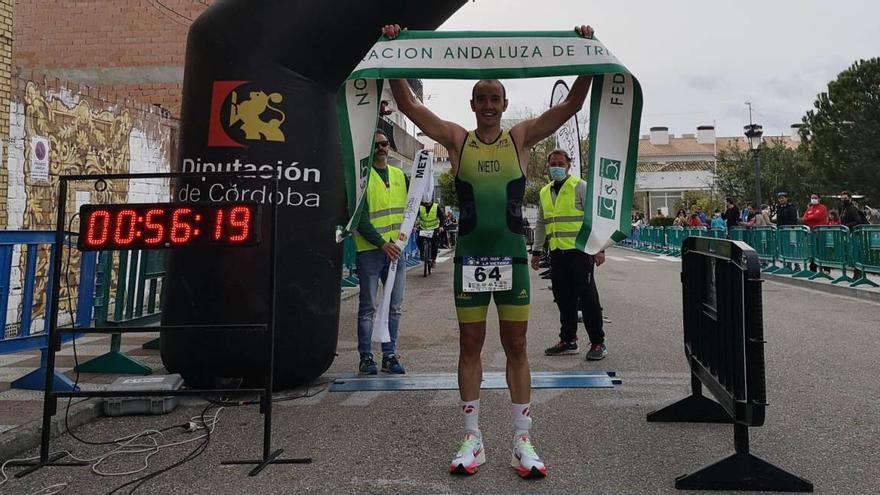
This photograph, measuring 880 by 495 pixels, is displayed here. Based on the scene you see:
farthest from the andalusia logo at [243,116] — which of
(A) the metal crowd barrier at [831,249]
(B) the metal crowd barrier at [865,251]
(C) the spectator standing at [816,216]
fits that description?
(C) the spectator standing at [816,216]

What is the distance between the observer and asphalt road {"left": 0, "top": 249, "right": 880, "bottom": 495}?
3223mm

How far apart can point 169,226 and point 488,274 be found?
78.7 inches

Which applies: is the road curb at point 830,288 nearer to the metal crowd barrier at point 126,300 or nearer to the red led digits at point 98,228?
the metal crowd barrier at point 126,300

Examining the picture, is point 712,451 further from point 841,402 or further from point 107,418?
point 107,418

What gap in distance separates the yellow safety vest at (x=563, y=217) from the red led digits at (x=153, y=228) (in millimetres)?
3933

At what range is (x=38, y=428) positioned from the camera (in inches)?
157

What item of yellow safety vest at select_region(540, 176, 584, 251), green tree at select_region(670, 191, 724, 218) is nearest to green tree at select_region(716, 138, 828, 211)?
green tree at select_region(670, 191, 724, 218)

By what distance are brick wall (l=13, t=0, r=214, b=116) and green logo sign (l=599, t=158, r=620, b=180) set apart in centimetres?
1494

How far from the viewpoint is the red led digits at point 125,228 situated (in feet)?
12.6

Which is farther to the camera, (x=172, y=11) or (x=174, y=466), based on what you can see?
(x=172, y=11)

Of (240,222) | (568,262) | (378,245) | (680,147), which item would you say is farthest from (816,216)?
(680,147)

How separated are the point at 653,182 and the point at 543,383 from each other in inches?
3204

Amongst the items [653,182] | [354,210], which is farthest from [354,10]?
[653,182]

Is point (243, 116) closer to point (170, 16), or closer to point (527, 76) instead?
point (527, 76)
